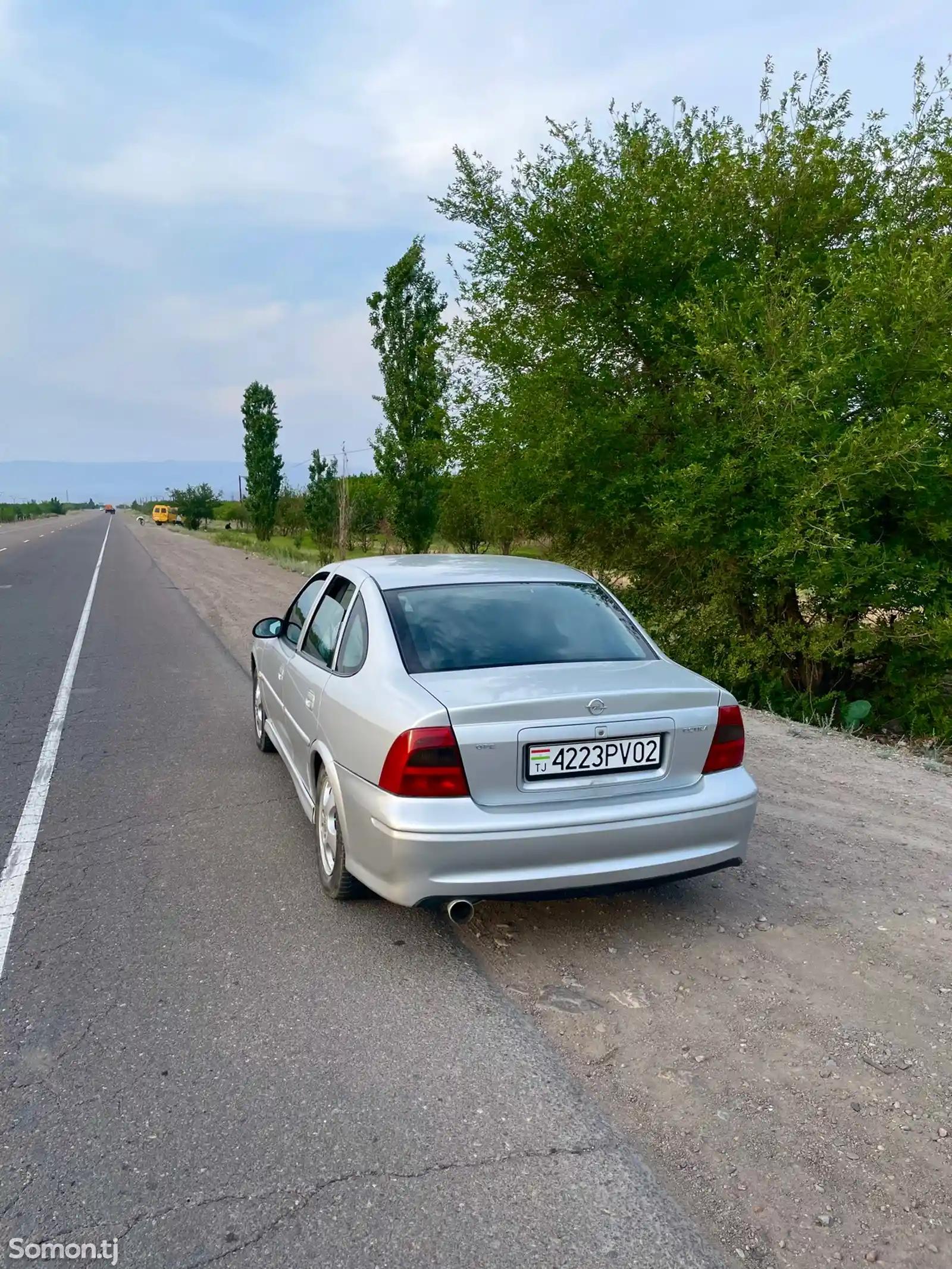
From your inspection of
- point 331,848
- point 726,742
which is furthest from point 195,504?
point 726,742

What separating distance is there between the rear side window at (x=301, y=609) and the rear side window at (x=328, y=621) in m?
0.22

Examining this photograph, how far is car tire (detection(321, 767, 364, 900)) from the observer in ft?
12.5

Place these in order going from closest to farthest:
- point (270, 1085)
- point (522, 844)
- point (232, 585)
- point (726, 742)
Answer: point (270, 1085), point (522, 844), point (726, 742), point (232, 585)

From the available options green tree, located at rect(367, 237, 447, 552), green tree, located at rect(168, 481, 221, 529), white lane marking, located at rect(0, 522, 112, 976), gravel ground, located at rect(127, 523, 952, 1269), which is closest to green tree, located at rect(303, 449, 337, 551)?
green tree, located at rect(367, 237, 447, 552)

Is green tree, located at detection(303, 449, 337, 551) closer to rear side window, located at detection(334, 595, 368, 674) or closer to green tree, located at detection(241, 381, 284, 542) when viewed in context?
green tree, located at detection(241, 381, 284, 542)

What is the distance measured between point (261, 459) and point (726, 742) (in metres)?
49.4

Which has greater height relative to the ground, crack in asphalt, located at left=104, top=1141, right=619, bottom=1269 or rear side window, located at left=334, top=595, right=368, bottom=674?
rear side window, located at left=334, top=595, right=368, bottom=674

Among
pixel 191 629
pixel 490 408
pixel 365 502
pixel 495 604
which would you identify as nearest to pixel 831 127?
pixel 490 408

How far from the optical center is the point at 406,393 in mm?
22625

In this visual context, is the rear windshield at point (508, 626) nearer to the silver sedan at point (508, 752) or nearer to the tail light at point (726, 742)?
the silver sedan at point (508, 752)

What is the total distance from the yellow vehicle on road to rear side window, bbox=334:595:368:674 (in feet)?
322

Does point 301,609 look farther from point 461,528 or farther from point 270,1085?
point 461,528

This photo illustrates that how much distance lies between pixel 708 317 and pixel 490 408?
326 centimetres

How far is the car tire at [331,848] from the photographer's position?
3.81 m
